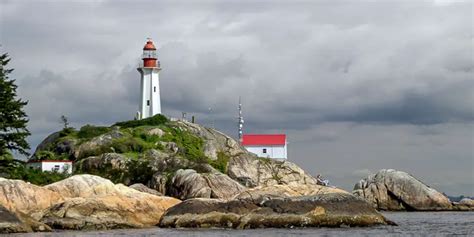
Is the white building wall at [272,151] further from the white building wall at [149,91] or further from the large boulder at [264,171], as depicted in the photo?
the large boulder at [264,171]

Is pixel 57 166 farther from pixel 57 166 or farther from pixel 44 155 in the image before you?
pixel 44 155

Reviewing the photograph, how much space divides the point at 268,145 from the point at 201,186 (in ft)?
116

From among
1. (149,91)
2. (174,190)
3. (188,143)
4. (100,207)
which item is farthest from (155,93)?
(100,207)

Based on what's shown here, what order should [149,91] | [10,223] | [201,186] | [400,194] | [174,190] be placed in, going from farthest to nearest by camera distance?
[149,91]
[400,194]
[174,190]
[201,186]
[10,223]

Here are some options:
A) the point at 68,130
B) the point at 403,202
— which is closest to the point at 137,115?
the point at 68,130

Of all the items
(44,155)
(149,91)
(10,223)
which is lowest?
(10,223)

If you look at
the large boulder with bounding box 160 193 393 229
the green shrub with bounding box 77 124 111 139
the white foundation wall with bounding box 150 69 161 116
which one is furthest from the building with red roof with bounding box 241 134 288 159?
the large boulder with bounding box 160 193 393 229

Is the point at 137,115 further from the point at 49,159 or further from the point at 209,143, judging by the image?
the point at 49,159

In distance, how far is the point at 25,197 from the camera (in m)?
48.1

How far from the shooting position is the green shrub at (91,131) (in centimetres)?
7656

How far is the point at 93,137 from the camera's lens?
75.4m

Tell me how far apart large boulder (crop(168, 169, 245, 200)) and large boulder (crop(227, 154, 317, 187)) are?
10519mm

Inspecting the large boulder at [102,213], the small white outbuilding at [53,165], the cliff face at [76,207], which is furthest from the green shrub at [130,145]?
the large boulder at [102,213]

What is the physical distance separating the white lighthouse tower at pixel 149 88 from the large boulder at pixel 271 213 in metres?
39.4
